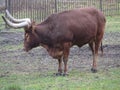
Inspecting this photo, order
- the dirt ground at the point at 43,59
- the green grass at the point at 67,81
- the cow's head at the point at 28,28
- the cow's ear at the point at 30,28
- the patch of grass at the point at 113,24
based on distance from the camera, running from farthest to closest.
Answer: the patch of grass at the point at 113,24 → the dirt ground at the point at 43,59 → the cow's ear at the point at 30,28 → the cow's head at the point at 28,28 → the green grass at the point at 67,81

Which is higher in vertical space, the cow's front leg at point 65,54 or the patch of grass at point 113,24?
the cow's front leg at point 65,54

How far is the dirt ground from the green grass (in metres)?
0.62

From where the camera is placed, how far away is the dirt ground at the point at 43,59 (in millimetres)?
14023

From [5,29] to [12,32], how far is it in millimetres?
1173

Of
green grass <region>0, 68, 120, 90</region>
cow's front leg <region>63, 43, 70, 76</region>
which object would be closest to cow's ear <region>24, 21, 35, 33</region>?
cow's front leg <region>63, 43, 70, 76</region>

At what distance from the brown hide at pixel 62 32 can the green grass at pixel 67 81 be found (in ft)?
1.95

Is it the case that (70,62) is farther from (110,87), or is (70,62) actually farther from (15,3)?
(15,3)

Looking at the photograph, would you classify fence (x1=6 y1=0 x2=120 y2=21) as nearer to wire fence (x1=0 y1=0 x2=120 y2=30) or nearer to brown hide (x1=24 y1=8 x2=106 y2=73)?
wire fence (x1=0 y1=0 x2=120 y2=30)

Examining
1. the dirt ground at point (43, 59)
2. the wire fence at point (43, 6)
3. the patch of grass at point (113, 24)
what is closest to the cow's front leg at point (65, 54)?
the dirt ground at point (43, 59)

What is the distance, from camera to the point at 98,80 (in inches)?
483

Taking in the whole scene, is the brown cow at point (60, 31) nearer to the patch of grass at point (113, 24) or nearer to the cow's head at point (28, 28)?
the cow's head at point (28, 28)

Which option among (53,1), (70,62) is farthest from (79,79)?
(53,1)

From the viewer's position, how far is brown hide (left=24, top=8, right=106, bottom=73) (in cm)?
1277

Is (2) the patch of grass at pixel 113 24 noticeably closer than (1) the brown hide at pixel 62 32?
No
